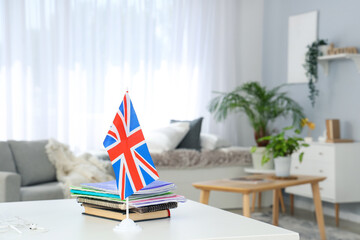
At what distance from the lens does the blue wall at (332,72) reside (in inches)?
199

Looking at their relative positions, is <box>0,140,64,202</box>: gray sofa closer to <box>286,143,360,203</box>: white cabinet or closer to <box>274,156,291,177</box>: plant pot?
<box>274,156,291,177</box>: plant pot

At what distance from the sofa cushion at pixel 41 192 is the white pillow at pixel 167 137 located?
1323mm

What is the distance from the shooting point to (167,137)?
5352 millimetres

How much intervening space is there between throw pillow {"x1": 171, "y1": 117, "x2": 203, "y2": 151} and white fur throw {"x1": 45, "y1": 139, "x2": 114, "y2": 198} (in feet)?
3.83

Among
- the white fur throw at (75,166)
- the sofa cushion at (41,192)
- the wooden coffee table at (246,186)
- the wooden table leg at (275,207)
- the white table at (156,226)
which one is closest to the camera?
the white table at (156,226)

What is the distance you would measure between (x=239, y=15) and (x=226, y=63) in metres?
0.60

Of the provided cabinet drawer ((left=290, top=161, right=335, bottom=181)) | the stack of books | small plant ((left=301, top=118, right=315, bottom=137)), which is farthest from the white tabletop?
the stack of books

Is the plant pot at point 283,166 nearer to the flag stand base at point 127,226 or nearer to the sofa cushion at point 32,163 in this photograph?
the sofa cushion at point 32,163

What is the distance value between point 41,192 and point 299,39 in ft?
10.5

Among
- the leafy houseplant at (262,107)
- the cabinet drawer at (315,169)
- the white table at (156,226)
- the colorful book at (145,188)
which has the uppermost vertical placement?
the leafy houseplant at (262,107)

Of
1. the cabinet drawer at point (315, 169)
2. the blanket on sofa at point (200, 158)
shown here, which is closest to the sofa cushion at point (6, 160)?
the blanket on sofa at point (200, 158)

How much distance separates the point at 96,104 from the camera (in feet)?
18.6

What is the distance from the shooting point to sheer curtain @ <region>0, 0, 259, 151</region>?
5.29 m

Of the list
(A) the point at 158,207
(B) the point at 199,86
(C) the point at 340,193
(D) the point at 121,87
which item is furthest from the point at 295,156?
(A) the point at 158,207
